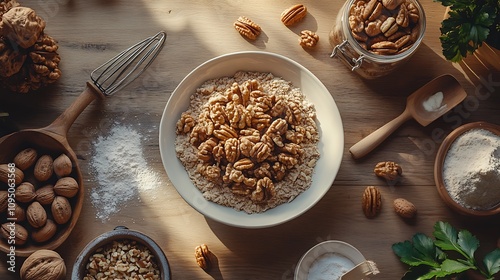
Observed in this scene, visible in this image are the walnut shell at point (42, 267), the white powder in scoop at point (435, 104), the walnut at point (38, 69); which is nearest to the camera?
the walnut shell at point (42, 267)

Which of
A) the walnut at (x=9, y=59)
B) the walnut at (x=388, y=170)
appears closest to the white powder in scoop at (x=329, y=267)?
the walnut at (x=388, y=170)

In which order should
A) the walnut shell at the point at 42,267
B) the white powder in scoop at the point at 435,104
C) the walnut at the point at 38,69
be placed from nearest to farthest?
1. the walnut shell at the point at 42,267
2. the walnut at the point at 38,69
3. the white powder in scoop at the point at 435,104

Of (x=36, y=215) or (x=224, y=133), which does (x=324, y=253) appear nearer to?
(x=224, y=133)

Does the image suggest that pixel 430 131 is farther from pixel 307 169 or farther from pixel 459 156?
pixel 307 169

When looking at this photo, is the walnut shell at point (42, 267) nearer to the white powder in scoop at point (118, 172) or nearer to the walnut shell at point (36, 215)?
the walnut shell at point (36, 215)

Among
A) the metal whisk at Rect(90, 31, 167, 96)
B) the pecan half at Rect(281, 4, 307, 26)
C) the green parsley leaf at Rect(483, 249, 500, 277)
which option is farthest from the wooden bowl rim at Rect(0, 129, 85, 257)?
the green parsley leaf at Rect(483, 249, 500, 277)
